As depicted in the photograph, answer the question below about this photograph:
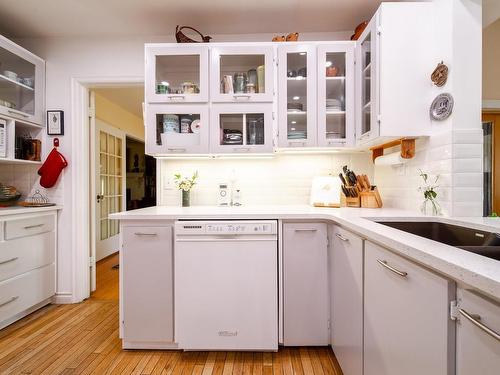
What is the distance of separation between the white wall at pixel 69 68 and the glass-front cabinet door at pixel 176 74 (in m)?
0.45

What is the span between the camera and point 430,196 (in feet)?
5.36

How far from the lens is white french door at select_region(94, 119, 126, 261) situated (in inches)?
151

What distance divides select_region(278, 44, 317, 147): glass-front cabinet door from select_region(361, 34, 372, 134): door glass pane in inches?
13.7

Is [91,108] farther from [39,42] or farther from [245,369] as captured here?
[245,369]

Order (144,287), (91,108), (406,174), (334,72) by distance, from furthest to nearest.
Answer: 1. (91,108)
2. (334,72)
3. (406,174)
4. (144,287)

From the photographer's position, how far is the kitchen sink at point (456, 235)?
103 cm

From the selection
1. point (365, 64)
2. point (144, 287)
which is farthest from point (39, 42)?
point (365, 64)

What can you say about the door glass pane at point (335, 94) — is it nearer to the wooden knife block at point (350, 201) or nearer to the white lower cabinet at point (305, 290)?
the wooden knife block at point (350, 201)

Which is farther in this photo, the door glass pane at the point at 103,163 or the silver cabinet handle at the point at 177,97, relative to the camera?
the door glass pane at the point at 103,163

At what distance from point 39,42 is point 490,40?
4.15m

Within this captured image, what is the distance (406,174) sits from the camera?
195cm

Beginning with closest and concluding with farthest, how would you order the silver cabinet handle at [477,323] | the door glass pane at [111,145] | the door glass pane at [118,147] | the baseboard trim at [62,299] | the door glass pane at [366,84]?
the silver cabinet handle at [477,323] → the door glass pane at [366,84] → the baseboard trim at [62,299] → the door glass pane at [111,145] → the door glass pane at [118,147]

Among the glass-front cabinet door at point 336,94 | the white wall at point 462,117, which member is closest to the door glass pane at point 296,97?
the glass-front cabinet door at point 336,94

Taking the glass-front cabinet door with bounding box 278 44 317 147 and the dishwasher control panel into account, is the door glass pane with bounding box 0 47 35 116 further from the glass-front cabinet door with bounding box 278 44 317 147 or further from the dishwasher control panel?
the glass-front cabinet door with bounding box 278 44 317 147
